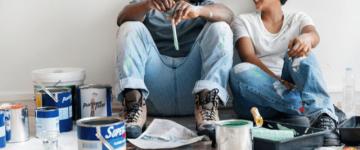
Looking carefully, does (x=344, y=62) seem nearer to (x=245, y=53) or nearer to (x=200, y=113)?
(x=245, y=53)

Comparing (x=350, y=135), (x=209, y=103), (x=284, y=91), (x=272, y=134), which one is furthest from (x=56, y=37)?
(x=350, y=135)

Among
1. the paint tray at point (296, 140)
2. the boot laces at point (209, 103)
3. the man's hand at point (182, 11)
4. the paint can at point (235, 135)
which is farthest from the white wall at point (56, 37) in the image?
the paint can at point (235, 135)

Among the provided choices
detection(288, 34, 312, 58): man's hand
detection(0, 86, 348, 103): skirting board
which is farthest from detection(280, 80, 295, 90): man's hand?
detection(0, 86, 348, 103): skirting board

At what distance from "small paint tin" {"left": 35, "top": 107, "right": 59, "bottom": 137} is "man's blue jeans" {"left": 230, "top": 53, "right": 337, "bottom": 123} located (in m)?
0.70

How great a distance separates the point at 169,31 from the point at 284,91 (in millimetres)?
597

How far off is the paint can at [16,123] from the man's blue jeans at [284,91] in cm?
80

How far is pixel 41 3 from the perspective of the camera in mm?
2297

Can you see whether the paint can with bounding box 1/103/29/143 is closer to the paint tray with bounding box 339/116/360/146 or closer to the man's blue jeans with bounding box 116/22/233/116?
the man's blue jeans with bounding box 116/22/233/116

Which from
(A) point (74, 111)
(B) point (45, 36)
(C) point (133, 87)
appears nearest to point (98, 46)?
(B) point (45, 36)

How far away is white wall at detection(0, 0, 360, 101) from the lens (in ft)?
7.56

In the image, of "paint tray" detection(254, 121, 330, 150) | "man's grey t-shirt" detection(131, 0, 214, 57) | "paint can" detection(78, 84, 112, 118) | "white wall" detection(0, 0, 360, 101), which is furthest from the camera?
"white wall" detection(0, 0, 360, 101)

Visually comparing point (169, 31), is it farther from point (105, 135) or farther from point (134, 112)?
point (105, 135)

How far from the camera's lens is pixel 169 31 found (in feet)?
7.09

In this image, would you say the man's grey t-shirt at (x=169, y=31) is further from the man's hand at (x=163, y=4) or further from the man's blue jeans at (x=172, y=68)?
the man's hand at (x=163, y=4)
